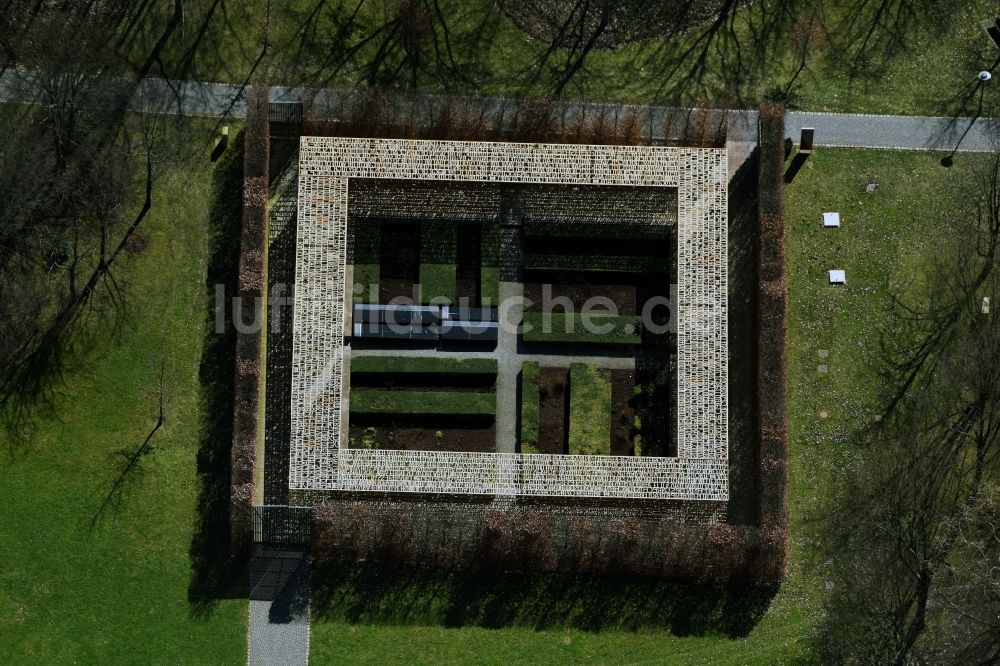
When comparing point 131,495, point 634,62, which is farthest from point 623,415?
point 131,495

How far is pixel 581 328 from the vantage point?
2950 centimetres

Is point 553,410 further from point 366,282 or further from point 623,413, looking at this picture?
point 366,282

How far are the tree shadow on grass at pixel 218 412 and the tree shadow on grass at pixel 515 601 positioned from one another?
300 cm

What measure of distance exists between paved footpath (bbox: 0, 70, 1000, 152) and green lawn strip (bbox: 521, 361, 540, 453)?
7.99 m

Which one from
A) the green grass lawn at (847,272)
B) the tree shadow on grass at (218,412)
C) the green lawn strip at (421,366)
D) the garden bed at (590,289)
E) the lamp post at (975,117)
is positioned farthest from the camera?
the lamp post at (975,117)

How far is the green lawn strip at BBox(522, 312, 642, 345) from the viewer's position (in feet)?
96.4

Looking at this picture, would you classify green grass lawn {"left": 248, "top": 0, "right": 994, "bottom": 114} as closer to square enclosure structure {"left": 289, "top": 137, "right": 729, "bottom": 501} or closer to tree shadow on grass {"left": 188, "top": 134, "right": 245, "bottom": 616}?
square enclosure structure {"left": 289, "top": 137, "right": 729, "bottom": 501}

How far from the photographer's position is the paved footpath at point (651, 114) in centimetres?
2961

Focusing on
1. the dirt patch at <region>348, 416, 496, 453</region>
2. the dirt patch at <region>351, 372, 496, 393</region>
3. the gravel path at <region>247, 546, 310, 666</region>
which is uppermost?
the dirt patch at <region>351, 372, 496, 393</region>

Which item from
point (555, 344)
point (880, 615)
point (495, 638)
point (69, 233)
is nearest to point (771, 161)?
point (555, 344)

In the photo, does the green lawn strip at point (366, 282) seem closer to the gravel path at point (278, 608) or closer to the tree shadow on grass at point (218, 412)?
the tree shadow on grass at point (218, 412)

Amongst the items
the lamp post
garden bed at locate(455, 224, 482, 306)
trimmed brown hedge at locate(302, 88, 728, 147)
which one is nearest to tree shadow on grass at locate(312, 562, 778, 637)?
garden bed at locate(455, 224, 482, 306)

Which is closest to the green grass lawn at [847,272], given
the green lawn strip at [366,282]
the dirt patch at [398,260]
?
the dirt patch at [398,260]

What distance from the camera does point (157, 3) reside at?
29.9m
